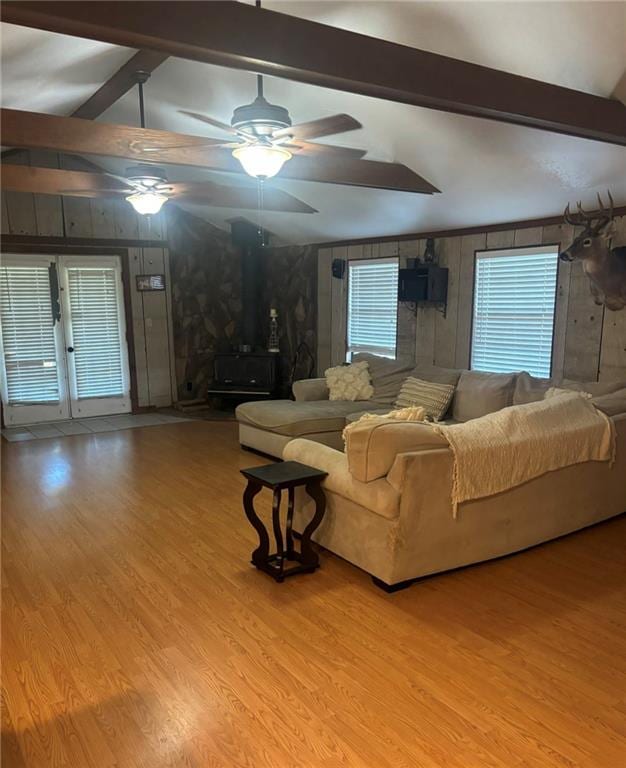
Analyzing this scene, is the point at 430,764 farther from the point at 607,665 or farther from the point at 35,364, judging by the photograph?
the point at 35,364

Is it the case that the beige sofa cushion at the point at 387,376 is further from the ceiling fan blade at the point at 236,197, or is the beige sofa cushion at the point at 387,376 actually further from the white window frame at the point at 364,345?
the ceiling fan blade at the point at 236,197

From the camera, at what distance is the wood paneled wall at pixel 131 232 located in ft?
22.1

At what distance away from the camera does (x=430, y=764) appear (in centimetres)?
194

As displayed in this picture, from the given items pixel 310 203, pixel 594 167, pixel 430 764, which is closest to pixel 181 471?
pixel 310 203

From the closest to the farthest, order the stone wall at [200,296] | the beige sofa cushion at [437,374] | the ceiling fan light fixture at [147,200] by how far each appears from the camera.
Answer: the ceiling fan light fixture at [147,200] < the beige sofa cushion at [437,374] < the stone wall at [200,296]

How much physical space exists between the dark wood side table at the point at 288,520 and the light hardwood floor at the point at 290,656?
8cm

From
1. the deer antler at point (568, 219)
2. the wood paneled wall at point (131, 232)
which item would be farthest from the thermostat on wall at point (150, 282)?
the deer antler at point (568, 219)

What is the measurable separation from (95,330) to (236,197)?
279 cm

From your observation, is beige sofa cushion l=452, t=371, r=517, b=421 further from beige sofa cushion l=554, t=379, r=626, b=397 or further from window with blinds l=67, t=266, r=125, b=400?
window with blinds l=67, t=266, r=125, b=400

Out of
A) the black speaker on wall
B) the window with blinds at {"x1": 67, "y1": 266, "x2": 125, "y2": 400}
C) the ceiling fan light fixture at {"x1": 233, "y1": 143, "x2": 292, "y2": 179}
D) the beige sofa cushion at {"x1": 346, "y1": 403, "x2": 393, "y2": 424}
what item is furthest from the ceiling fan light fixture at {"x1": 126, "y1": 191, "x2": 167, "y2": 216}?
the window with blinds at {"x1": 67, "y1": 266, "x2": 125, "y2": 400}

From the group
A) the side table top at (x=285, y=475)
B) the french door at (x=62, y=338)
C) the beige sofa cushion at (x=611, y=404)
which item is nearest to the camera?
the side table top at (x=285, y=475)

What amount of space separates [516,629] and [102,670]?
1.89 m

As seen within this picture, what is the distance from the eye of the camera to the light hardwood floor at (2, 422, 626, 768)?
2029 mm

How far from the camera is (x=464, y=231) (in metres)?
5.61
